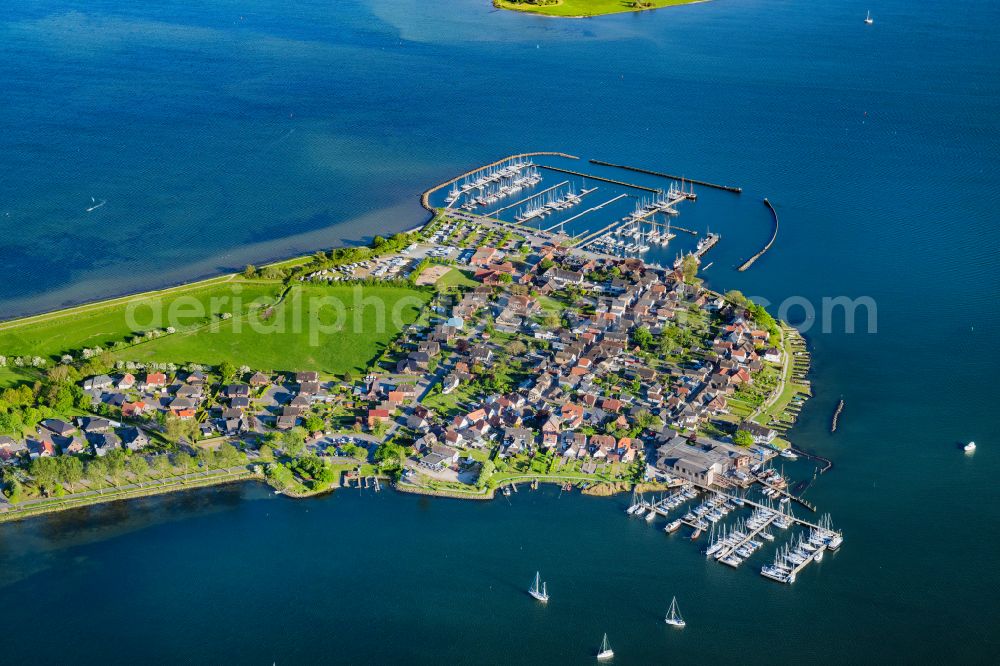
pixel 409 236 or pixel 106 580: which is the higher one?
pixel 409 236

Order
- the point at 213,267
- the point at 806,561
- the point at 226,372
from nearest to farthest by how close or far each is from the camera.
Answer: the point at 806,561 < the point at 226,372 < the point at 213,267

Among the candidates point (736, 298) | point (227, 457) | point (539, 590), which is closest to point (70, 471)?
point (227, 457)

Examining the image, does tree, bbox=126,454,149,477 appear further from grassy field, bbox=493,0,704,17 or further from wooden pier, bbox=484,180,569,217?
grassy field, bbox=493,0,704,17

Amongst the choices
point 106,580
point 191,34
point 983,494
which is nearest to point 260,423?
point 106,580

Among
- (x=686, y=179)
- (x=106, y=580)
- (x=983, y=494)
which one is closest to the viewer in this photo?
(x=106, y=580)

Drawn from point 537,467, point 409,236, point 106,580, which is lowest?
point 106,580

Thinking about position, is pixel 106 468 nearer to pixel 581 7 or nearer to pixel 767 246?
pixel 767 246

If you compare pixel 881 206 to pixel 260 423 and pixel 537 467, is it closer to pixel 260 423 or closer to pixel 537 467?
pixel 537 467
